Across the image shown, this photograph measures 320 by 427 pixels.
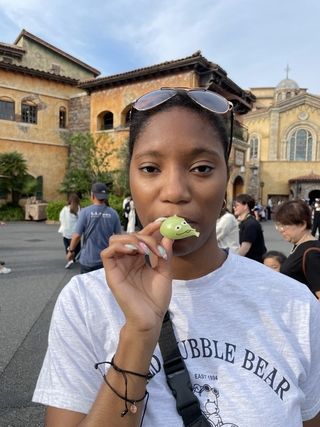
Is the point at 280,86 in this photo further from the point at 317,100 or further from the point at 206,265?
the point at 206,265

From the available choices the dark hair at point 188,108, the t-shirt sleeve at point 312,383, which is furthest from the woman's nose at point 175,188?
the t-shirt sleeve at point 312,383

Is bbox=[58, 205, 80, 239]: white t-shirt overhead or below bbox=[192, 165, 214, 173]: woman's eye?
below

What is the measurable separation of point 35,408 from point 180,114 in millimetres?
3029

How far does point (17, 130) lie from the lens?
24.2 metres

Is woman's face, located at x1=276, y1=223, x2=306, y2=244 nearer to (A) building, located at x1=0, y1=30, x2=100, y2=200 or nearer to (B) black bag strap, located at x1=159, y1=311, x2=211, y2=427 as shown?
(B) black bag strap, located at x1=159, y1=311, x2=211, y2=427

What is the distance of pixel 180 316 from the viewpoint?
3.80 feet

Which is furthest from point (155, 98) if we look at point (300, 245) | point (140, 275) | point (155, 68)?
point (155, 68)

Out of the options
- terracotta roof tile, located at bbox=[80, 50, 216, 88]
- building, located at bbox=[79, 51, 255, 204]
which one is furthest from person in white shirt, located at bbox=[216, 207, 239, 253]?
terracotta roof tile, located at bbox=[80, 50, 216, 88]

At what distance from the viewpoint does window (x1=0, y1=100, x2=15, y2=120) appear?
23641mm

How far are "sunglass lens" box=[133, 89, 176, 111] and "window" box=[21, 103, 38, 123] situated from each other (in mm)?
25815

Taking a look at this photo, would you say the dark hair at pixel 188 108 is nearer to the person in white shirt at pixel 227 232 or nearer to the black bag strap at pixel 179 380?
the black bag strap at pixel 179 380

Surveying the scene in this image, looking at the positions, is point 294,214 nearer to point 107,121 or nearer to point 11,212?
point 11,212

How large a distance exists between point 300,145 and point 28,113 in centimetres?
3146

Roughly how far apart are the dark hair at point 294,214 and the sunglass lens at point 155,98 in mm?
2779
